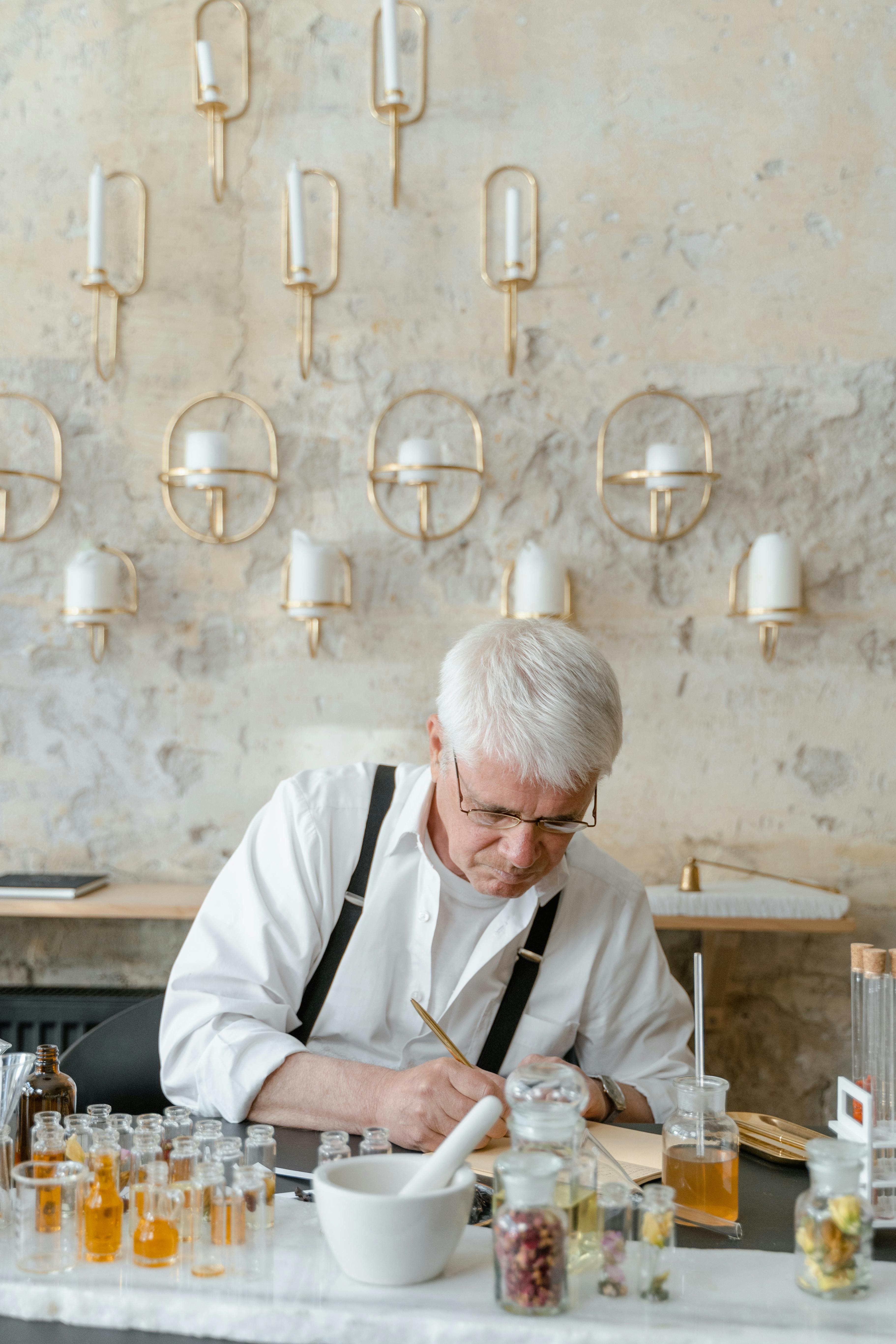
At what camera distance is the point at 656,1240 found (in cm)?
107

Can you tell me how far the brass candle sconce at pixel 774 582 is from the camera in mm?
2932

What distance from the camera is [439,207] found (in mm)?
3141

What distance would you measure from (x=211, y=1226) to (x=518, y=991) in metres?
0.87

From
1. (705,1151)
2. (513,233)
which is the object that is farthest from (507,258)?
(705,1151)

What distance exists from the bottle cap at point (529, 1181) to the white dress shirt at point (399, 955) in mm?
799

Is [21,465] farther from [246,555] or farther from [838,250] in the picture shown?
[838,250]

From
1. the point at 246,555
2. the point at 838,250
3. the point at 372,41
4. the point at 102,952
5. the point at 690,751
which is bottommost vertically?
the point at 102,952

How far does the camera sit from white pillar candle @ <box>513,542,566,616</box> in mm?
2951

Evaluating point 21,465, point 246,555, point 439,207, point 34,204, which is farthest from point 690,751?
point 34,204

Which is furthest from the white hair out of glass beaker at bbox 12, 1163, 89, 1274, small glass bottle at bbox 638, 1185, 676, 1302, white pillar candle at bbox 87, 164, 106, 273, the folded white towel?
white pillar candle at bbox 87, 164, 106, 273

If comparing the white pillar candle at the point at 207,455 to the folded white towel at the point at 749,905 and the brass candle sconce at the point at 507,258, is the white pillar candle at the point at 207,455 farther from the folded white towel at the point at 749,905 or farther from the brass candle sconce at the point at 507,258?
the folded white towel at the point at 749,905

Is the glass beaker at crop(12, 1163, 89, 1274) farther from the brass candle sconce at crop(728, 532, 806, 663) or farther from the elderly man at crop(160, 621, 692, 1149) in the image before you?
the brass candle sconce at crop(728, 532, 806, 663)

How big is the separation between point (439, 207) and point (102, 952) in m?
2.13

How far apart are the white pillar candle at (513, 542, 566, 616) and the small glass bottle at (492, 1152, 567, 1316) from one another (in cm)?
199
